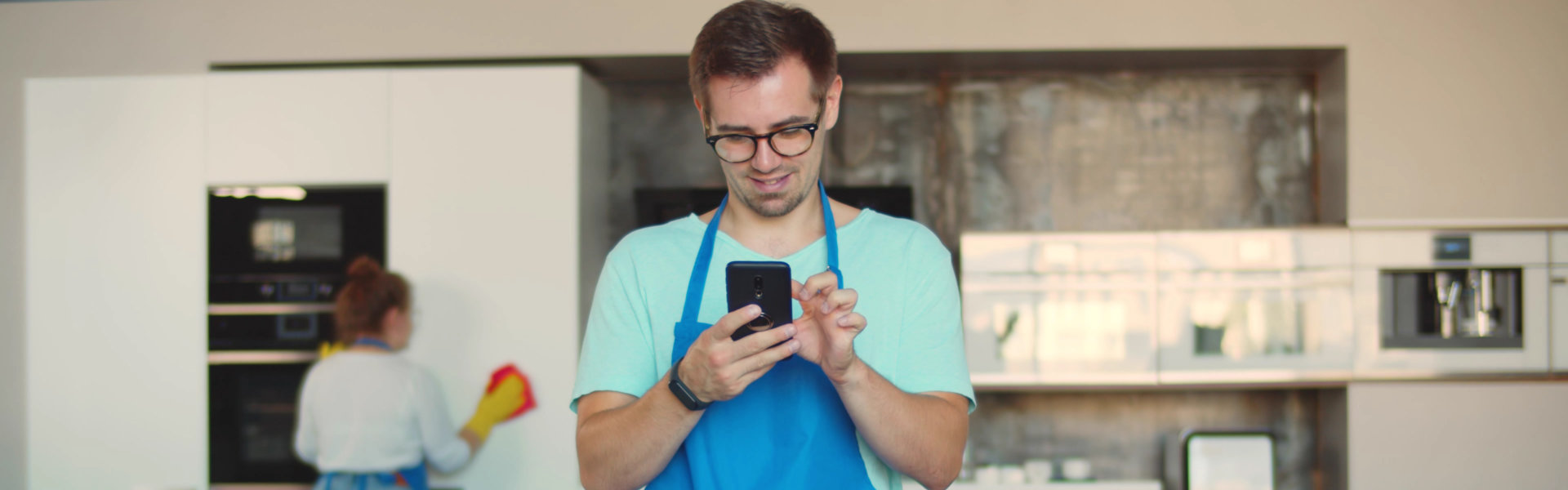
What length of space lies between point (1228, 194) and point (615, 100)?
1.99 metres

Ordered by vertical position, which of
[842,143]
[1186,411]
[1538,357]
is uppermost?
[842,143]

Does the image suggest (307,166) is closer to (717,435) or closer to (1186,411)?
(717,435)

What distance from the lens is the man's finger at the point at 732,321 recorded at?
2.61ft

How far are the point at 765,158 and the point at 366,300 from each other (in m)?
1.72

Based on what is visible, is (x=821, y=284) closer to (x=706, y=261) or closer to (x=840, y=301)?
(x=840, y=301)

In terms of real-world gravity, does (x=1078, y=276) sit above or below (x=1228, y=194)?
below

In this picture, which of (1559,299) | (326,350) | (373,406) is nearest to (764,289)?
(373,406)

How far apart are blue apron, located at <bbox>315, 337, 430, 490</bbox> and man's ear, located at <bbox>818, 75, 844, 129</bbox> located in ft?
5.66

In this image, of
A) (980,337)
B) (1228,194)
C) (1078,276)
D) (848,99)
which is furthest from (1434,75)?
(848,99)

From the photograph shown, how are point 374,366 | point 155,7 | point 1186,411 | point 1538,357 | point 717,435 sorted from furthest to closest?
point 1186,411 < point 155,7 < point 1538,357 < point 374,366 < point 717,435

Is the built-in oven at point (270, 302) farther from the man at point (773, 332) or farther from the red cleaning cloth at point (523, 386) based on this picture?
the man at point (773, 332)

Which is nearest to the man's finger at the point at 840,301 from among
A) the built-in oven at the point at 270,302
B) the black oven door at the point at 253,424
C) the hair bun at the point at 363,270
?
the hair bun at the point at 363,270

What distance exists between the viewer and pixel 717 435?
95cm

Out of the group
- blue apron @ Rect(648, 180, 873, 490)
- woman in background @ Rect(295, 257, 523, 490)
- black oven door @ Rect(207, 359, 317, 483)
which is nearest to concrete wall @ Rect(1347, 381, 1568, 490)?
blue apron @ Rect(648, 180, 873, 490)
